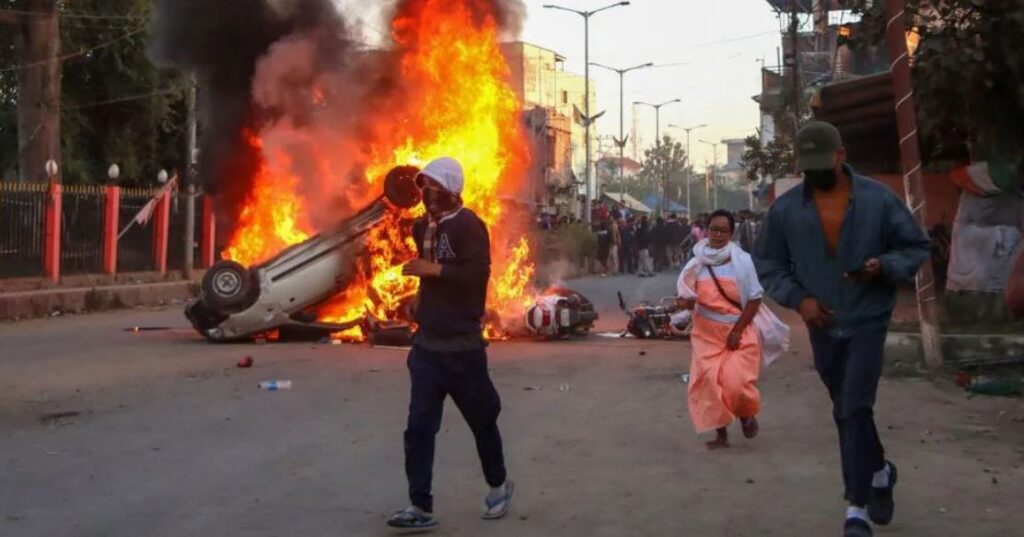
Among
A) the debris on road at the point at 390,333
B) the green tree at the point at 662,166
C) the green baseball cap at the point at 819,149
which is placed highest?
the green tree at the point at 662,166

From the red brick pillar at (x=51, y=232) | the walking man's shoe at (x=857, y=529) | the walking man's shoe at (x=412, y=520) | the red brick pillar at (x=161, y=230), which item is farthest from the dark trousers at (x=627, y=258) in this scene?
the walking man's shoe at (x=857, y=529)

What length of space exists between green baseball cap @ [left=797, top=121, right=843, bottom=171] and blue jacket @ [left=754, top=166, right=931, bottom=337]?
0.57 ft

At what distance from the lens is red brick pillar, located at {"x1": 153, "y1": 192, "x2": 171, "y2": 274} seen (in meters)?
28.8

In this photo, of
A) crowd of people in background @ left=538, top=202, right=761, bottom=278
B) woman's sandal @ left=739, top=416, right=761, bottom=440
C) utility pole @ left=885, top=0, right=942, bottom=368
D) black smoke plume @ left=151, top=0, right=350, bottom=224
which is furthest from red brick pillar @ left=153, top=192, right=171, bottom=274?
woman's sandal @ left=739, top=416, right=761, bottom=440

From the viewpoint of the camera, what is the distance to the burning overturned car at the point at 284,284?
15.3 m

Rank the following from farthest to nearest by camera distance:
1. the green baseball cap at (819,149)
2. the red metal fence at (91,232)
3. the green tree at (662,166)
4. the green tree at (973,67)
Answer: the green tree at (662,166) < the red metal fence at (91,232) < the green tree at (973,67) < the green baseball cap at (819,149)

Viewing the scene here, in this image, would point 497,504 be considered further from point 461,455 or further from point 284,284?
point 284,284

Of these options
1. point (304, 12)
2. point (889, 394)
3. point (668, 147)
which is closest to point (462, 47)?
point (304, 12)

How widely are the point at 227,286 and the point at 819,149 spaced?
36.2ft

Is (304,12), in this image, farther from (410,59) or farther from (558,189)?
(558,189)

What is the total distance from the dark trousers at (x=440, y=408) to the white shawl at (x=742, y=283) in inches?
98.1

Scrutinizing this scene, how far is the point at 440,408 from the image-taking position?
6172 millimetres

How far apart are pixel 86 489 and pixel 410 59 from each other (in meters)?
10.2

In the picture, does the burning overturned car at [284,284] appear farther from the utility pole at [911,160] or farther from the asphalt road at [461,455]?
the utility pole at [911,160]
